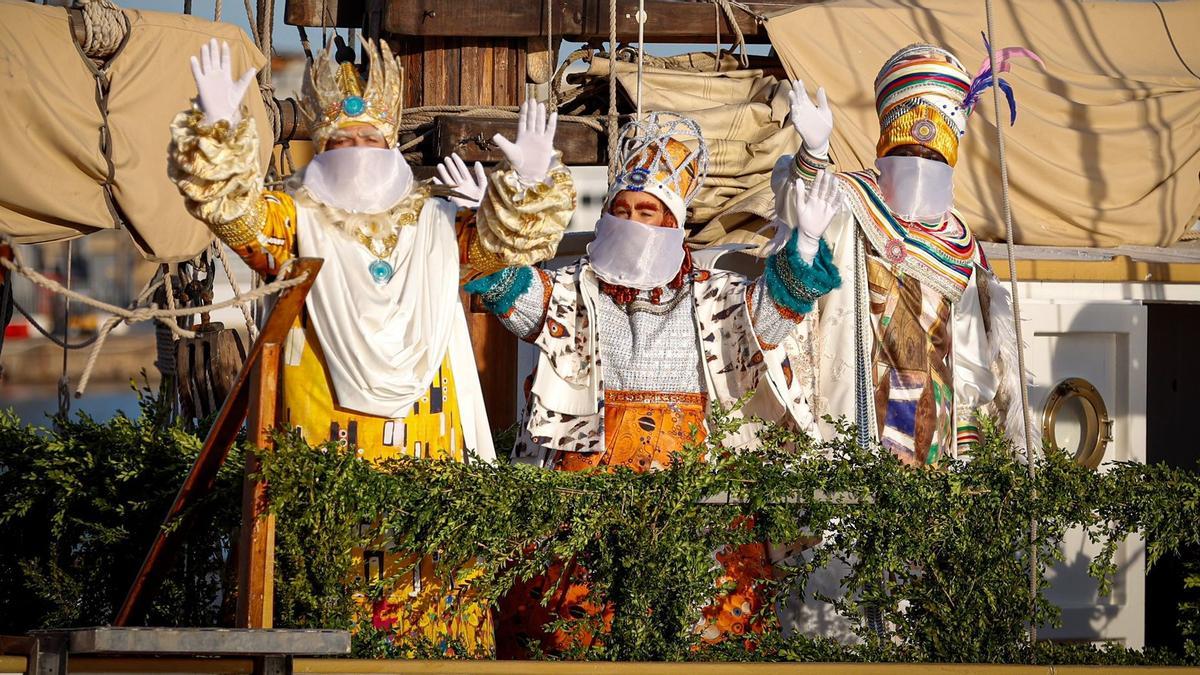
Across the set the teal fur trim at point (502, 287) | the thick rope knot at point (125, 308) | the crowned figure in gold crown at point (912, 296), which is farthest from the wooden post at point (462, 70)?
the thick rope knot at point (125, 308)

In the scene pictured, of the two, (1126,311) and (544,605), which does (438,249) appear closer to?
(544,605)

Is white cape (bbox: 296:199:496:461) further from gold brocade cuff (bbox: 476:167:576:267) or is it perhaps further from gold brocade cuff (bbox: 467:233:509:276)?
gold brocade cuff (bbox: 476:167:576:267)

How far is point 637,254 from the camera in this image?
4.89 m

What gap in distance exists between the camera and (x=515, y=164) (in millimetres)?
4328

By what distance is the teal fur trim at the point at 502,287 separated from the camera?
471 cm

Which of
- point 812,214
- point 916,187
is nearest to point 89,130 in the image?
point 812,214

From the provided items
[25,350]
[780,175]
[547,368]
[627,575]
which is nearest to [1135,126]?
[780,175]

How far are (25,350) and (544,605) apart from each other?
65.1ft

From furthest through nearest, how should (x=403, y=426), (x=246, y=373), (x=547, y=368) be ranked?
(x=547, y=368) → (x=403, y=426) → (x=246, y=373)

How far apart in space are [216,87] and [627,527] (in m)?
1.34

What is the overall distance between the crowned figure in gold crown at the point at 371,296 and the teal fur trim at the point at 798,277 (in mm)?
851

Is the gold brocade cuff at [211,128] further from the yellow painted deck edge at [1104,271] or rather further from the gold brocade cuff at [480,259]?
the yellow painted deck edge at [1104,271]

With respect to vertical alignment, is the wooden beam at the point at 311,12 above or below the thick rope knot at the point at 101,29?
above

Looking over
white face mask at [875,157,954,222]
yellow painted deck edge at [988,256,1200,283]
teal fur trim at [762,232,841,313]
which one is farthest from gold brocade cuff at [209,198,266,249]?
yellow painted deck edge at [988,256,1200,283]
